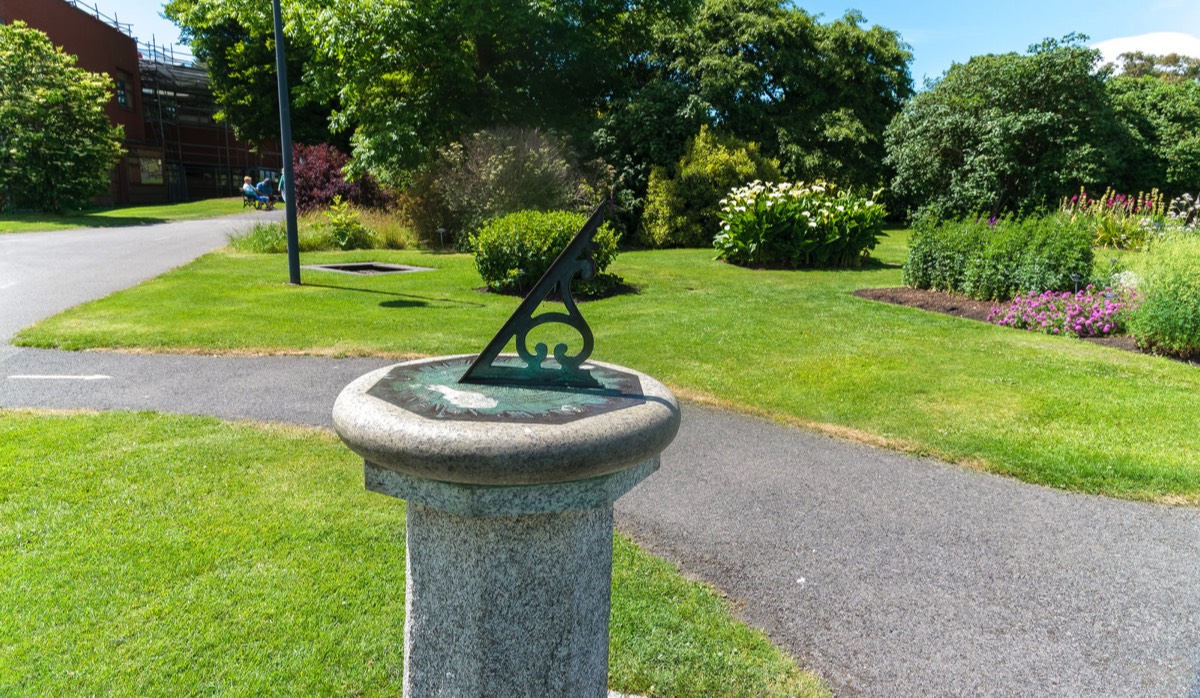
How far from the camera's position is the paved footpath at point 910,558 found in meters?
3.16

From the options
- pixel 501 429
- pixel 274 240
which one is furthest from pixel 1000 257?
pixel 274 240

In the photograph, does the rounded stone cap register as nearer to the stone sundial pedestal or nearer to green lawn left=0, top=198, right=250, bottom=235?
the stone sundial pedestal

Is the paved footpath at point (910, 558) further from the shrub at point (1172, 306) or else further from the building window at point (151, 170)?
the building window at point (151, 170)

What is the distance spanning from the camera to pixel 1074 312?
9375mm

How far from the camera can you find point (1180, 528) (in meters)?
4.43

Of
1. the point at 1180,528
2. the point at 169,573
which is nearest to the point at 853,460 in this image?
the point at 1180,528

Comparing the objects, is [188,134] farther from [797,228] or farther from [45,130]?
[797,228]

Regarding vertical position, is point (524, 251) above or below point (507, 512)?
above

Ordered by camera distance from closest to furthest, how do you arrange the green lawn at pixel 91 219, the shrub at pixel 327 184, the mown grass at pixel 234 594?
the mown grass at pixel 234 594
the green lawn at pixel 91 219
the shrub at pixel 327 184

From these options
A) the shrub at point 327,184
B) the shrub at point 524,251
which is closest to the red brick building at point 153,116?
the shrub at point 327,184

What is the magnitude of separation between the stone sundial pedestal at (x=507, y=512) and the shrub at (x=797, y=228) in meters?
13.4

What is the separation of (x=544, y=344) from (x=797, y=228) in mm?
13486

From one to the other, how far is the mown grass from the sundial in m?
1.27

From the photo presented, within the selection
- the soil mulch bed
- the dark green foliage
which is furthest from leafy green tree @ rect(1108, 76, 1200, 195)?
the soil mulch bed
